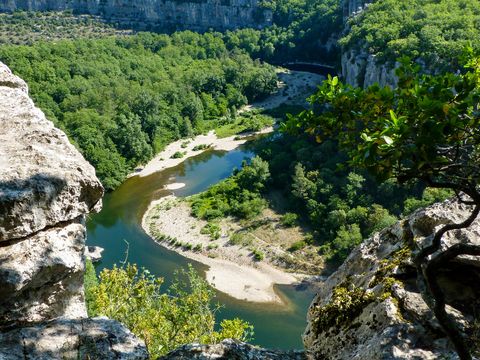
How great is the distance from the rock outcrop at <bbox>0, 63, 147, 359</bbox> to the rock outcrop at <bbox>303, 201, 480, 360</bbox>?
2.85 m

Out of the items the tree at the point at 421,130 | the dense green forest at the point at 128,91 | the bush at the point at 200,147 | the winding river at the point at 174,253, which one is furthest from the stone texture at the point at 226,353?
the bush at the point at 200,147

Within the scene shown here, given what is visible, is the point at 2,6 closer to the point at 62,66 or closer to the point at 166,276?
the point at 62,66

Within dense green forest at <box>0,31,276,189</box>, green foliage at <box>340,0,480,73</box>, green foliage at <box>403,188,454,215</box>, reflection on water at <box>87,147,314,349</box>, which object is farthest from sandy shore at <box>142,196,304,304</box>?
green foliage at <box>340,0,480,73</box>

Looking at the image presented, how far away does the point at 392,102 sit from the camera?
5.25 metres

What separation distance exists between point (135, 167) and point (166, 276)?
23.9 meters

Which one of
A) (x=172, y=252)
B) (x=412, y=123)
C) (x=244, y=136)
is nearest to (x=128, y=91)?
(x=244, y=136)

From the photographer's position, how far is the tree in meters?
4.16

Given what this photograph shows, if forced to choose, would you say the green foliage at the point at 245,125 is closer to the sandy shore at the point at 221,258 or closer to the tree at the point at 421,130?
the sandy shore at the point at 221,258

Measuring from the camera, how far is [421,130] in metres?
4.17

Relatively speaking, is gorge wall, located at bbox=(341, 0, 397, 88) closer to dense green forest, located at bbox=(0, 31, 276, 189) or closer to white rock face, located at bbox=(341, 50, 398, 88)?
white rock face, located at bbox=(341, 50, 398, 88)

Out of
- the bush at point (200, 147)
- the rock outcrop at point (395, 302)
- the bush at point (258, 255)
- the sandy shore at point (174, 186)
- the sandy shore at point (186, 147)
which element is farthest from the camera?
the bush at point (200, 147)

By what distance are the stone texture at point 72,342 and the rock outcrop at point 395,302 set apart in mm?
2831

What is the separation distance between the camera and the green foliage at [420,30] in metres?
48.7

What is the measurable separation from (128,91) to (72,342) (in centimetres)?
6579
